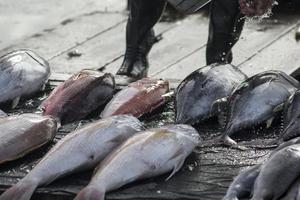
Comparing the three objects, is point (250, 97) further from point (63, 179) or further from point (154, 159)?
point (63, 179)

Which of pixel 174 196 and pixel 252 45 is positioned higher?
pixel 174 196

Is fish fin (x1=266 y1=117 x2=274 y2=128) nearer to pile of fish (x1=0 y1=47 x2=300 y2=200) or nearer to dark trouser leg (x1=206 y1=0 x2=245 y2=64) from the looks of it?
pile of fish (x1=0 y1=47 x2=300 y2=200)

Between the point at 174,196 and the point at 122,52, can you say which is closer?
the point at 174,196

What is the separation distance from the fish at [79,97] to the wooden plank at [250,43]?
2.24 m

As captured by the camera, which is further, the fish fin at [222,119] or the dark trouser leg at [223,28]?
the dark trouser leg at [223,28]

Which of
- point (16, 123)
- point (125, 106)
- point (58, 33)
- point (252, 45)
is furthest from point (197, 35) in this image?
point (16, 123)

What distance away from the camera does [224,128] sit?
4266mm

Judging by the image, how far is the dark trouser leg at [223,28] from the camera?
5516mm

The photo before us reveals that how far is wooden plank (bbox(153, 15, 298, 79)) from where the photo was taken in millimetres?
7293

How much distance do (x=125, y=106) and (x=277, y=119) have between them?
3.08 ft

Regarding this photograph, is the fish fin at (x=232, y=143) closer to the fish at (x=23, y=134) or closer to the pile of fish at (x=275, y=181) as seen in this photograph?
the pile of fish at (x=275, y=181)

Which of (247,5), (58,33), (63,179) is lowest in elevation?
(58,33)

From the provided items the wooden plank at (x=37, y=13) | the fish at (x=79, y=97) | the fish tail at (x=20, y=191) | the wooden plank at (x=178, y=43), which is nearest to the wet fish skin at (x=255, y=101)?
the fish at (x=79, y=97)

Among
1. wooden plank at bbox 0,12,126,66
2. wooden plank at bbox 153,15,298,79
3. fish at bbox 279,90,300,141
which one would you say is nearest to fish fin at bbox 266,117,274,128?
fish at bbox 279,90,300,141
